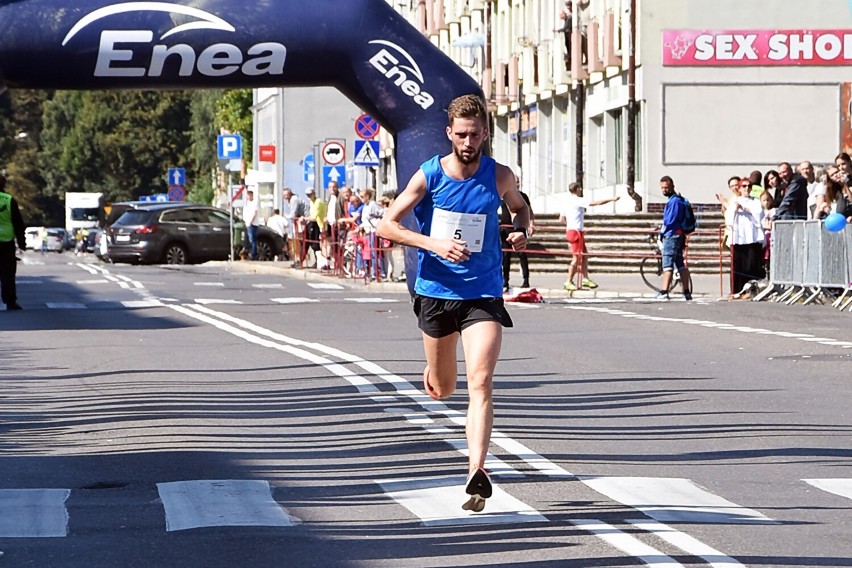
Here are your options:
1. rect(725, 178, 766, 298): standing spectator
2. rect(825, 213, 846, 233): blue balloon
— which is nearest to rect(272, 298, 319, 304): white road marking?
rect(725, 178, 766, 298): standing spectator

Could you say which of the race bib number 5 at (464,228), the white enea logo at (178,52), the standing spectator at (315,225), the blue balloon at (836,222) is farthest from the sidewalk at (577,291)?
the race bib number 5 at (464,228)

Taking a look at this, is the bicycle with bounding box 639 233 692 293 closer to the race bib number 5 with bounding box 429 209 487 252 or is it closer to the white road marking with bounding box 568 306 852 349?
the white road marking with bounding box 568 306 852 349

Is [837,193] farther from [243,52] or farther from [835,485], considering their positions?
[835,485]

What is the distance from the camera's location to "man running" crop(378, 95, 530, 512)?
9.70 meters

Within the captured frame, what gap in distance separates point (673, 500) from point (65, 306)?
72.6ft

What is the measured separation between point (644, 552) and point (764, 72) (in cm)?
4085

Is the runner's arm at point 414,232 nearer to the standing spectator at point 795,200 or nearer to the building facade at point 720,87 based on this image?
the standing spectator at point 795,200

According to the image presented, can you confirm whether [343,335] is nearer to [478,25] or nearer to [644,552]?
[644,552]

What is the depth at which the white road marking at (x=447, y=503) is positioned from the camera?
29.3ft

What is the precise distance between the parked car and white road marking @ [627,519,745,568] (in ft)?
149

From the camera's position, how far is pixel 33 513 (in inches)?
366

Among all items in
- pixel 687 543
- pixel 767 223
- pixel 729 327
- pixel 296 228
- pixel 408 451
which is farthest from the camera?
pixel 296 228

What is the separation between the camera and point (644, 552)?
26.0ft

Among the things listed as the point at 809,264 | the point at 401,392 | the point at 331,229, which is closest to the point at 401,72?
the point at 401,392
